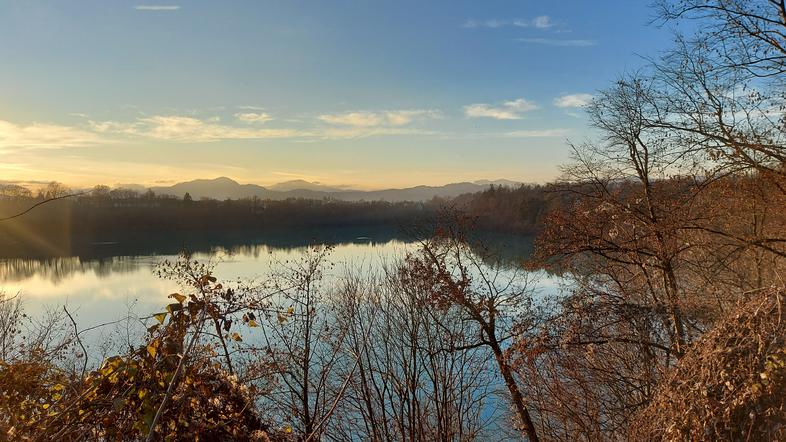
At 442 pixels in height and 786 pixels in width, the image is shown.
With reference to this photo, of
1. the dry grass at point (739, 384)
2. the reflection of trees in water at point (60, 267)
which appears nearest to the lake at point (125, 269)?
the reflection of trees in water at point (60, 267)

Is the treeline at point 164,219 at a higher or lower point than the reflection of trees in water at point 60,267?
higher

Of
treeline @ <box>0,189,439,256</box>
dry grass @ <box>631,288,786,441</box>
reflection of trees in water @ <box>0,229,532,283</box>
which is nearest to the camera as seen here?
dry grass @ <box>631,288,786,441</box>

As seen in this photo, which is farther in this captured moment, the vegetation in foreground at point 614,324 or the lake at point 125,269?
the lake at point 125,269

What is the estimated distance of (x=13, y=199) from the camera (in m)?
2.49

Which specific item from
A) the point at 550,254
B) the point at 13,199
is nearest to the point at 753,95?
the point at 550,254

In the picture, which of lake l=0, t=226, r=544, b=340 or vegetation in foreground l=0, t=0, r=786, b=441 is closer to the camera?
vegetation in foreground l=0, t=0, r=786, b=441

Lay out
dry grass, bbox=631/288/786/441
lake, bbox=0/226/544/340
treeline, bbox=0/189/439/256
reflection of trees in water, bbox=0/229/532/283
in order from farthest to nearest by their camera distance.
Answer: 1. treeline, bbox=0/189/439/256
2. reflection of trees in water, bbox=0/229/532/283
3. lake, bbox=0/226/544/340
4. dry grass, bbox=631/288/786/441

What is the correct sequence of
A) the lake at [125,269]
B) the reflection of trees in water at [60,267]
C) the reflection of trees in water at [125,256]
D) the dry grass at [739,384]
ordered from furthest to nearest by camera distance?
1. the reflection of trees in water at [60,267]
2. the reflection of trees in water at [125,256]
3. the lake at [125,269]
4. the dry grass at [739,384]

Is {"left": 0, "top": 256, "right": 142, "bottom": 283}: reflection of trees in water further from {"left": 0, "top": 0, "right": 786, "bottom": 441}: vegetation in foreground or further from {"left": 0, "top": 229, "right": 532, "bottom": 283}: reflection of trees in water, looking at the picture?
{"left": 0, "top": 0, "right": 786, "bottom": 441}: vegetation in foreground

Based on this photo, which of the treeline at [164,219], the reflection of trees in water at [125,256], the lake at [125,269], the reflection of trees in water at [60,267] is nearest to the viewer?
the lake at [125,269]

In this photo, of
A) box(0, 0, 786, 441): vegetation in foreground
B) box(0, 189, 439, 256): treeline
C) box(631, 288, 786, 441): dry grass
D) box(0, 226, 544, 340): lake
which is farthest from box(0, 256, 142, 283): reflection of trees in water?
box(631, 288, 786, 441): dry grass

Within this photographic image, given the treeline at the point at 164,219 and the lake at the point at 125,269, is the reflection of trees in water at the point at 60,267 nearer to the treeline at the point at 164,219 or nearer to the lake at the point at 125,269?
the lake at the point at 125,269

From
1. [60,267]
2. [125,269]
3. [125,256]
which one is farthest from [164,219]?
[125,269]

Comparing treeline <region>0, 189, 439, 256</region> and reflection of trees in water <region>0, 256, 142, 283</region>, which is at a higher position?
treeline <region>0, 189, 439, 256</region>
